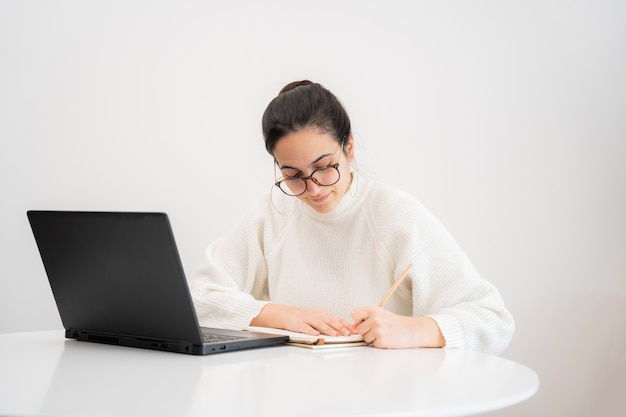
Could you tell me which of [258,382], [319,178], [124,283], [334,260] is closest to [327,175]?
[319,178]

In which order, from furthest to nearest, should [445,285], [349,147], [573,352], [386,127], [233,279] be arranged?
[386,127], [573,352], [233,279], [349,147], [445,285]

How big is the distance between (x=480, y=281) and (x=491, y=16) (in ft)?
5.19

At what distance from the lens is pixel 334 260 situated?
2023 mm

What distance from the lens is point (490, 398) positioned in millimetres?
1026

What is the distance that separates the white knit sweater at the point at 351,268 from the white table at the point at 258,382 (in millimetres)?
247

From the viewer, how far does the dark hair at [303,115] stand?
72.4 inches

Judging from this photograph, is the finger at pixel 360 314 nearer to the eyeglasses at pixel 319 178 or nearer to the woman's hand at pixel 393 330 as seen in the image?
the woman's hand at pixel 393 330

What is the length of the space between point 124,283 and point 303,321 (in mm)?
421

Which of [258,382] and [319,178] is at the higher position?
[319,178]

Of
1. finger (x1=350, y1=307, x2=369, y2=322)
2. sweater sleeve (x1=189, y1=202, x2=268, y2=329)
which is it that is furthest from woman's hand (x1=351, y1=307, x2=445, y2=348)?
sweater sleeve (x1=189, y1=202, x2=268, y2=329)

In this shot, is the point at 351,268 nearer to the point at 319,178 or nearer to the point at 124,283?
the point at 319,178

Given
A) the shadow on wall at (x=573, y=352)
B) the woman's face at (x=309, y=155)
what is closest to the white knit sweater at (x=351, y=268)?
the woman's face at (x=309, y=155)

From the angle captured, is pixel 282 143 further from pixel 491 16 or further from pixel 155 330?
pixel 491 16

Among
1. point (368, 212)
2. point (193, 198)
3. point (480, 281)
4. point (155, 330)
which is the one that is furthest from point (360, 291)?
point (193, 198)
